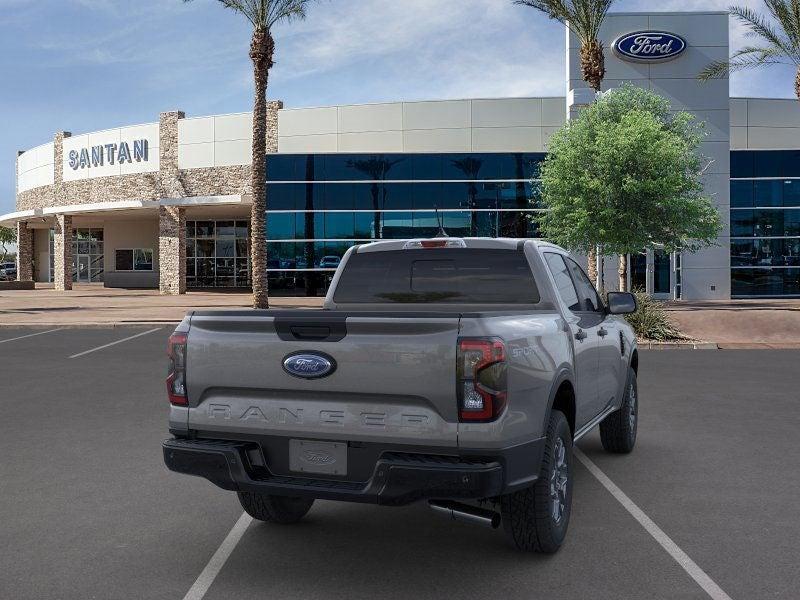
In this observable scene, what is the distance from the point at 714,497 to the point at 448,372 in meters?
2.97

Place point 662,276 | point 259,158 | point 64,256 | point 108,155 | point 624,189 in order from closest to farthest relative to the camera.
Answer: point 624,189 < point 259,158 < point 662,276 < point 108,155 < point 64,256

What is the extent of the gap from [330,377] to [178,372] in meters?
0.97

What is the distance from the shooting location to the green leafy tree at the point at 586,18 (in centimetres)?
2619

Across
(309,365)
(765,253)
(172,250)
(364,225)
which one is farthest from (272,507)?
(172,250)

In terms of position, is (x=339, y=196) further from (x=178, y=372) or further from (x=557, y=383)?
(x=557, y=383)

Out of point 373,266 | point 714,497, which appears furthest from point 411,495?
point 714,497

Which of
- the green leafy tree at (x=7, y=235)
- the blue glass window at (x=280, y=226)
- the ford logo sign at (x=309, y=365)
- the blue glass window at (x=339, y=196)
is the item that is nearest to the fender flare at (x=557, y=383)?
the ford logo sign at (x=309, y=365)

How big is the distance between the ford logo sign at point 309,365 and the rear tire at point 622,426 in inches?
142

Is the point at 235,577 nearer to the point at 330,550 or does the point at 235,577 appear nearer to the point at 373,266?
the point at 330,550

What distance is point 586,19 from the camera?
26375 millimetres

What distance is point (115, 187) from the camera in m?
43.6

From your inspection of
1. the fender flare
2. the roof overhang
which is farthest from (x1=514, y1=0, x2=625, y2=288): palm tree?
the fender flare

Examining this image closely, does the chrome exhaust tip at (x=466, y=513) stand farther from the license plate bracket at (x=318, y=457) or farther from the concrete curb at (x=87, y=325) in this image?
the concrete curb at (x=87, y=325)

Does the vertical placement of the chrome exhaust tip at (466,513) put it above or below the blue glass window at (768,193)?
below
